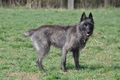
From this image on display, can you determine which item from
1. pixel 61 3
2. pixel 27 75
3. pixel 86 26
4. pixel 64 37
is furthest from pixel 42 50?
pixel 61 3

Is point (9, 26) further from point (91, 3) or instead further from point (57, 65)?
point (91, 3)

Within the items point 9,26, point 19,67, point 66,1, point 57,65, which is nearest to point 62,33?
point 57,65

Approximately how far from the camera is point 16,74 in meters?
7.27

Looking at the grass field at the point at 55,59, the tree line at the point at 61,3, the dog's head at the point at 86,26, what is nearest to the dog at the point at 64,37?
the dog's head at the point at 86,26

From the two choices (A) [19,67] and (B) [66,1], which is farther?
(B) [66,1]

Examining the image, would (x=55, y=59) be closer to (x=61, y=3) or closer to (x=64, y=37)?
(x=64, y=37)

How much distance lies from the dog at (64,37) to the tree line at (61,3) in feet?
60.3

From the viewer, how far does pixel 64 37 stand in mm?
8188

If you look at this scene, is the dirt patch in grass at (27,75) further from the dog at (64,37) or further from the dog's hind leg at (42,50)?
the dog's hind leg at (42,50)

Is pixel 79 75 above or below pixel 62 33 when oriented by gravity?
below

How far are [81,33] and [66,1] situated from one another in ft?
71.1

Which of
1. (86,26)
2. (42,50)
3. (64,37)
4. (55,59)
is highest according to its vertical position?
(86,26)

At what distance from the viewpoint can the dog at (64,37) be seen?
8.00 m

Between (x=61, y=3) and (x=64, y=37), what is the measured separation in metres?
21.0
